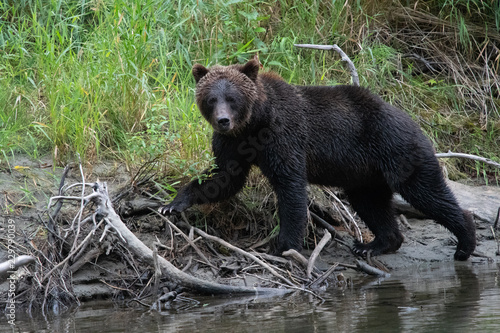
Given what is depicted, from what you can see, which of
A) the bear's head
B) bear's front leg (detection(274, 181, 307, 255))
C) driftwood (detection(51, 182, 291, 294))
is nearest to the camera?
driftwood (detection(51, 182, 291, 294))

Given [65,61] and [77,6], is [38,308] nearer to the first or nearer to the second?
[65,61]

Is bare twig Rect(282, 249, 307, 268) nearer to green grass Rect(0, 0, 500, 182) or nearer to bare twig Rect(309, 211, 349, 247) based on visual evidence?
bare twig Rect(309, 211, 349, 247)

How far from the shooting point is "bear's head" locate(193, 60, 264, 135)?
5.81 m

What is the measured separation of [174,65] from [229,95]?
2471 mm

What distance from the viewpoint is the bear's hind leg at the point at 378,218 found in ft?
21.6

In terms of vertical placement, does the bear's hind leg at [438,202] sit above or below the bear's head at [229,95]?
below

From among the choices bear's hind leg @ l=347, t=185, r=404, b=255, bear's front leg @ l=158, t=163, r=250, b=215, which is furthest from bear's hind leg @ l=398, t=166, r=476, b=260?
bear's front leg @ l=158, t=163, r=250, b=215

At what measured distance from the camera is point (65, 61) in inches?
311

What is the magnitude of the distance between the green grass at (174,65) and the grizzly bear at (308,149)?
0.51m

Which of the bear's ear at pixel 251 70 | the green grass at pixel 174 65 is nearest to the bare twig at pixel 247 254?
the green grass at pixel 174 65

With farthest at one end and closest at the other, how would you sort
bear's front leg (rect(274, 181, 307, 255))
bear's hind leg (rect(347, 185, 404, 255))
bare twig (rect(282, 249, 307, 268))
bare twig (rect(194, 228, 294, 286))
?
→ 1. bear's hind leg (rect(347, 185, 404, 255))
2. bear's front leg (rect(274, 181, 307, 255))
3. bare twig (rect(282, 249, 307, 268))
4. bare twig (rect(194, 228, 294, 286))

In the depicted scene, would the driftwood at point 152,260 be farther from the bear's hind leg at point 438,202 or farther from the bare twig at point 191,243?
the bear's hind leg at point 438,202

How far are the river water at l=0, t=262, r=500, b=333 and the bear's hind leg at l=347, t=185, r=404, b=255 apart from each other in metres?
0.90

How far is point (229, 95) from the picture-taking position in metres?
5.88
